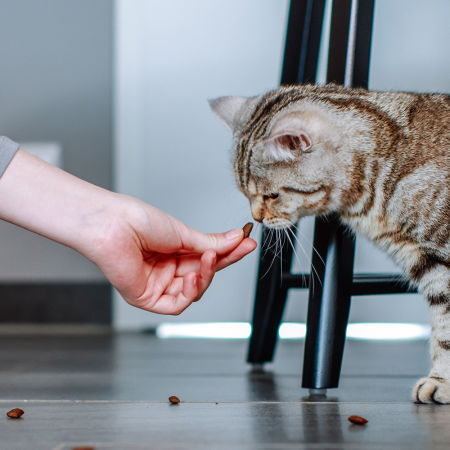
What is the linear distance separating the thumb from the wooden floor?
0.92 ft

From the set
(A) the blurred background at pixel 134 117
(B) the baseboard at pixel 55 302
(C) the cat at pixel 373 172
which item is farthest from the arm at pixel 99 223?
(B) the baseboard at pixel 55 302

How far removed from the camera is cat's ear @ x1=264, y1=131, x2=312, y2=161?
3.71 ft

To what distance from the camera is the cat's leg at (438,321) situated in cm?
112

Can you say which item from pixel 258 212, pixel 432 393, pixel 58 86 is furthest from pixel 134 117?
pixel 432 393

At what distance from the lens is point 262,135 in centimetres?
126

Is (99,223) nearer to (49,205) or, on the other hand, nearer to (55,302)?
(49,205)

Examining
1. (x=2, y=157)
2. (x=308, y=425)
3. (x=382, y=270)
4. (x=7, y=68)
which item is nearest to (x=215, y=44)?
(x=7, y=68)

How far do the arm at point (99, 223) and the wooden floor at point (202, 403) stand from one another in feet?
0.69

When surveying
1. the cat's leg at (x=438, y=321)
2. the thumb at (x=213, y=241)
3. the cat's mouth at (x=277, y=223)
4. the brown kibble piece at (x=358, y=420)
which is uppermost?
the cat's mouth at (x=277, y=223)

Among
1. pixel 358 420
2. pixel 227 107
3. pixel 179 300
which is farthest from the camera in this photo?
pixel 227 107

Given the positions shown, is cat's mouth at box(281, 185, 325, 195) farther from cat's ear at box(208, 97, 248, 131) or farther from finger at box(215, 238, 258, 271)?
cat's ear at box(208, 97, 248, 131)

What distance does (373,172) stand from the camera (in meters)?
1.20

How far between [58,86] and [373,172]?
1727 millimetres

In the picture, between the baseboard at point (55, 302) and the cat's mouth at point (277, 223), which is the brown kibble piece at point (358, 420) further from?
the baseboard at point (55, 302)
